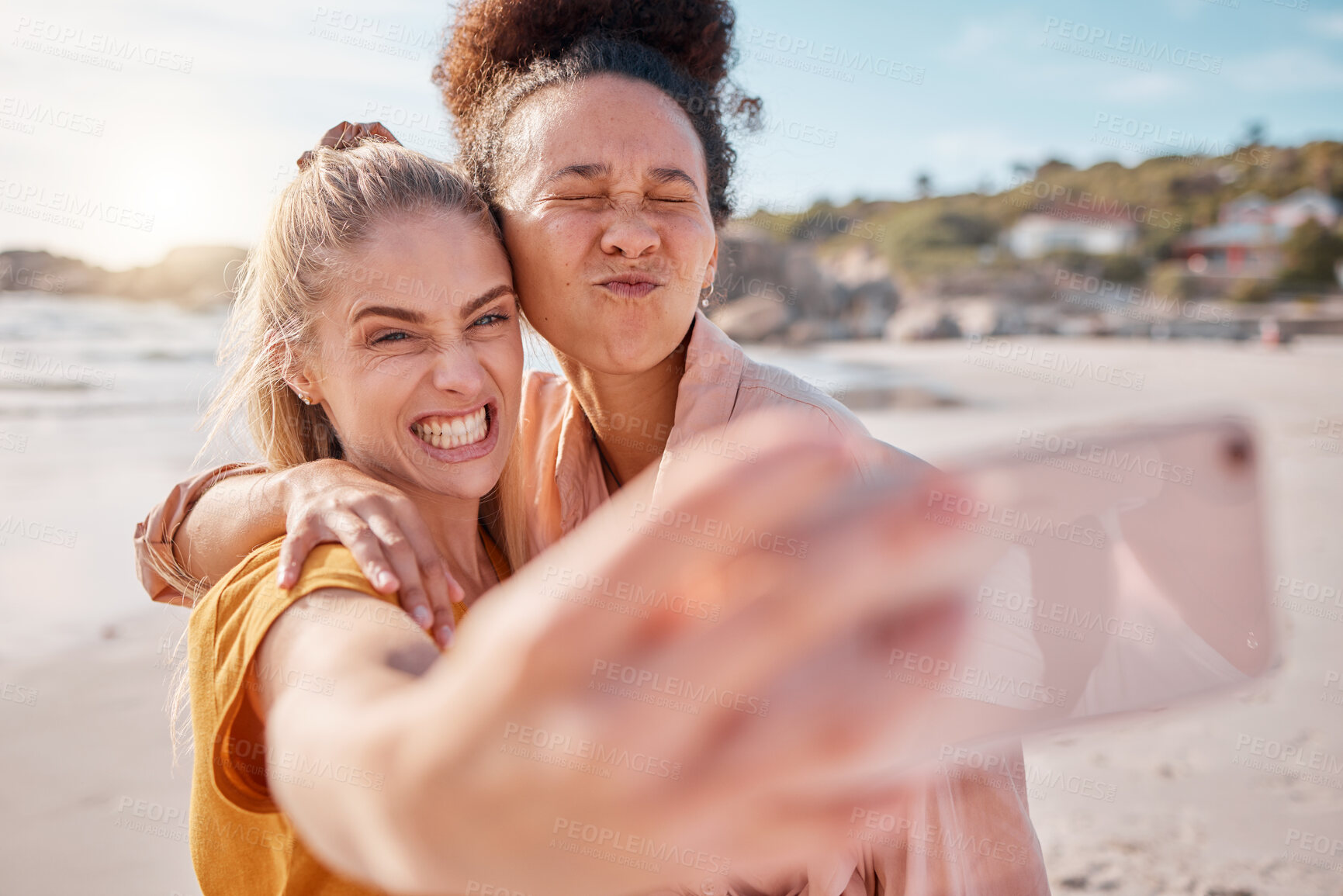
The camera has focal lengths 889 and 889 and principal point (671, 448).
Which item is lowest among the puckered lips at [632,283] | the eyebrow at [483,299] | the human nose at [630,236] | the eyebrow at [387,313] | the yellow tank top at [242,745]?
the yellow tank top at [242,745]

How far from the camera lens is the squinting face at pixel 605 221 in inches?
96.0

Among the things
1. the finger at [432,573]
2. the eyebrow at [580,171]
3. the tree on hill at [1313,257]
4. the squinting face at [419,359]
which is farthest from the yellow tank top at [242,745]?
the tree on hill at [1313,257]

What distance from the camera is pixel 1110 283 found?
1964 inches

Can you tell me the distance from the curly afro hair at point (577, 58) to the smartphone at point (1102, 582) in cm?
229

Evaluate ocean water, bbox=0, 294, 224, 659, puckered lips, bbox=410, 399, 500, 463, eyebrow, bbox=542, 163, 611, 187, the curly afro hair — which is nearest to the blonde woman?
puckered lips, bbox=410, 399, 500, 463

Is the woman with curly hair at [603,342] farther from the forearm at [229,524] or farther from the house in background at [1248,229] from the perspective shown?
the house in background at [1248,229]

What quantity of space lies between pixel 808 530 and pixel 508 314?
71.6 inches

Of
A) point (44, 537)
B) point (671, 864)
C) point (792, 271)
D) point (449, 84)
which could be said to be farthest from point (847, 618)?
point (792, 271)

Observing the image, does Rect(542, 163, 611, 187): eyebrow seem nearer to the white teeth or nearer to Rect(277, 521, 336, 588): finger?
the white teeth

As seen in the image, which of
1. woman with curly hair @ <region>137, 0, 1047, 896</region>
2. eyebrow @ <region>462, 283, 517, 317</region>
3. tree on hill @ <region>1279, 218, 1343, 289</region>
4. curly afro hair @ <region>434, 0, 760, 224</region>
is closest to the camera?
woman with curly hair @ <region>137, 0, 1047, 896</region>

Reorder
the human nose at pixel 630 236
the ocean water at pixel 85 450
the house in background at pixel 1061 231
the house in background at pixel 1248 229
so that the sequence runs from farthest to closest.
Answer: the house in background at pixel 1061 231 → the house in background at pixel 1248 229 → the ocean water at pixel 85 450 → the human nose at pixel 630 236

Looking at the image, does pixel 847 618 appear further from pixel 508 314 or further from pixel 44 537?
pixel 44 537

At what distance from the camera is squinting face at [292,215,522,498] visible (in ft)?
6.38

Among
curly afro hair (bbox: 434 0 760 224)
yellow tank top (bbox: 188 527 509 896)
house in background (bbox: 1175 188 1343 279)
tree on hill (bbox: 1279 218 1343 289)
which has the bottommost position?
yellow tank top (bbox: 188 527 509 896)
